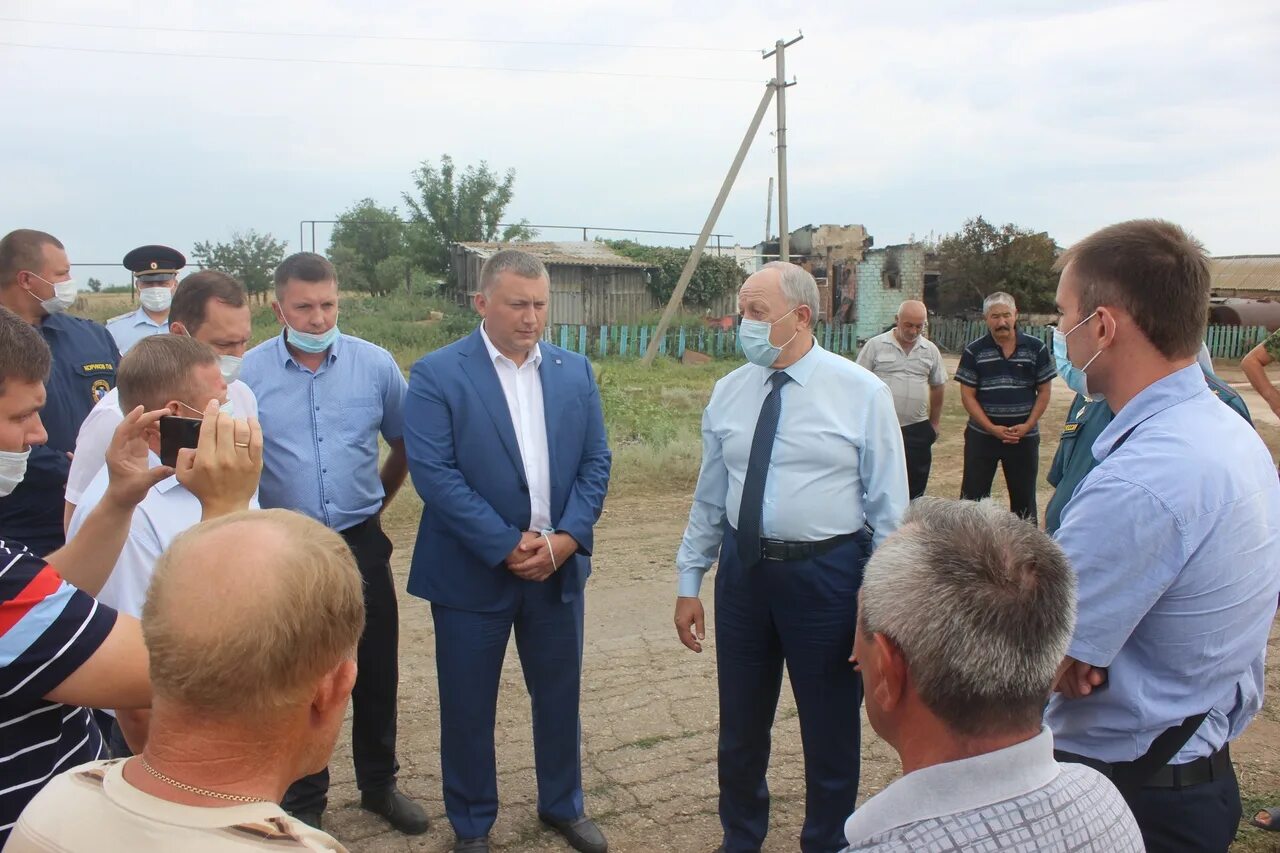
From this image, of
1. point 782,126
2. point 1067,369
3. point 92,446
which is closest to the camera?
point 92,446

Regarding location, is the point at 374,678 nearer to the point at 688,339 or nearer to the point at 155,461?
the point at 155,461

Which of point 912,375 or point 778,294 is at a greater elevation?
point 778,294

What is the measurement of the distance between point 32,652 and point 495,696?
199 centimetres

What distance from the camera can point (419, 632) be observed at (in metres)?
5.43

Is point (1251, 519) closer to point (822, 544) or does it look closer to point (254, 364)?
point (822, 544)

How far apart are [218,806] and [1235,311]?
31.9 metres

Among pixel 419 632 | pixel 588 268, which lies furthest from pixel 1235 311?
pixel 419 632

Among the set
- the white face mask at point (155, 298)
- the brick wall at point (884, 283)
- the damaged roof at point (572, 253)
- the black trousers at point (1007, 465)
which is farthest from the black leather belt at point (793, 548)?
the brick wall at point (884, 283)

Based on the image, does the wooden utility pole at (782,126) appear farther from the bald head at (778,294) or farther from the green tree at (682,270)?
the bald head at (778,294)

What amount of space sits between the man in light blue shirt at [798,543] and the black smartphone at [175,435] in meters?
1.72

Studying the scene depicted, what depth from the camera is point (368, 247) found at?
140 ft

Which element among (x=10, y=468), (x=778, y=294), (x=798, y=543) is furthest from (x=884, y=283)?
(x=10, y=468)

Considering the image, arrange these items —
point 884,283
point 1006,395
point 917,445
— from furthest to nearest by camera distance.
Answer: point 884,283
point 917,445
point 1006,395

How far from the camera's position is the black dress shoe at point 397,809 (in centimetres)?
348
